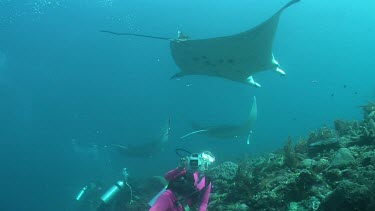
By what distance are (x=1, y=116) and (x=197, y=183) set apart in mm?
72617

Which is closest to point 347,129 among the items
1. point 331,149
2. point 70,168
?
point 331,149

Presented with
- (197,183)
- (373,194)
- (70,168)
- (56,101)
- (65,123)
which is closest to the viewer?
(373,194)

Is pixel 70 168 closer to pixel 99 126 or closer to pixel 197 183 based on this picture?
pixel 99 126

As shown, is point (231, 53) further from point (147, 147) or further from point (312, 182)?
point (147, 147)

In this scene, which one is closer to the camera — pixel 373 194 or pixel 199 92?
pixel 373 194

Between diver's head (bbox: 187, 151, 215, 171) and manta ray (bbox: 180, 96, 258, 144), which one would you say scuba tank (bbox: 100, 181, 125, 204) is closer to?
manta ray (bbox: 180, 96, 258, 144)

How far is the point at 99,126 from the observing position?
2074 inches

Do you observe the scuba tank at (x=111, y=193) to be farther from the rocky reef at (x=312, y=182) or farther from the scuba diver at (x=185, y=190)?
the scuba diver at (x=185, y=190)

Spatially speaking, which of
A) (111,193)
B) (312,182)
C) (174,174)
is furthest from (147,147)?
(312,182)

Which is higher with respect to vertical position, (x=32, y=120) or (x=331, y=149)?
(x=331, y=149)

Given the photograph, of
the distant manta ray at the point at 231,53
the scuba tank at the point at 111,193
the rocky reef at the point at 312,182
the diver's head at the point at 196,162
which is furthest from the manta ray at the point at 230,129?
the diver's head at the point at 196,162

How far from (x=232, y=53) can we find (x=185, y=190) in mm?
→ 5473

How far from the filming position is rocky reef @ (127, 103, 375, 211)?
4301 mm

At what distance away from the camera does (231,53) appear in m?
10.1
